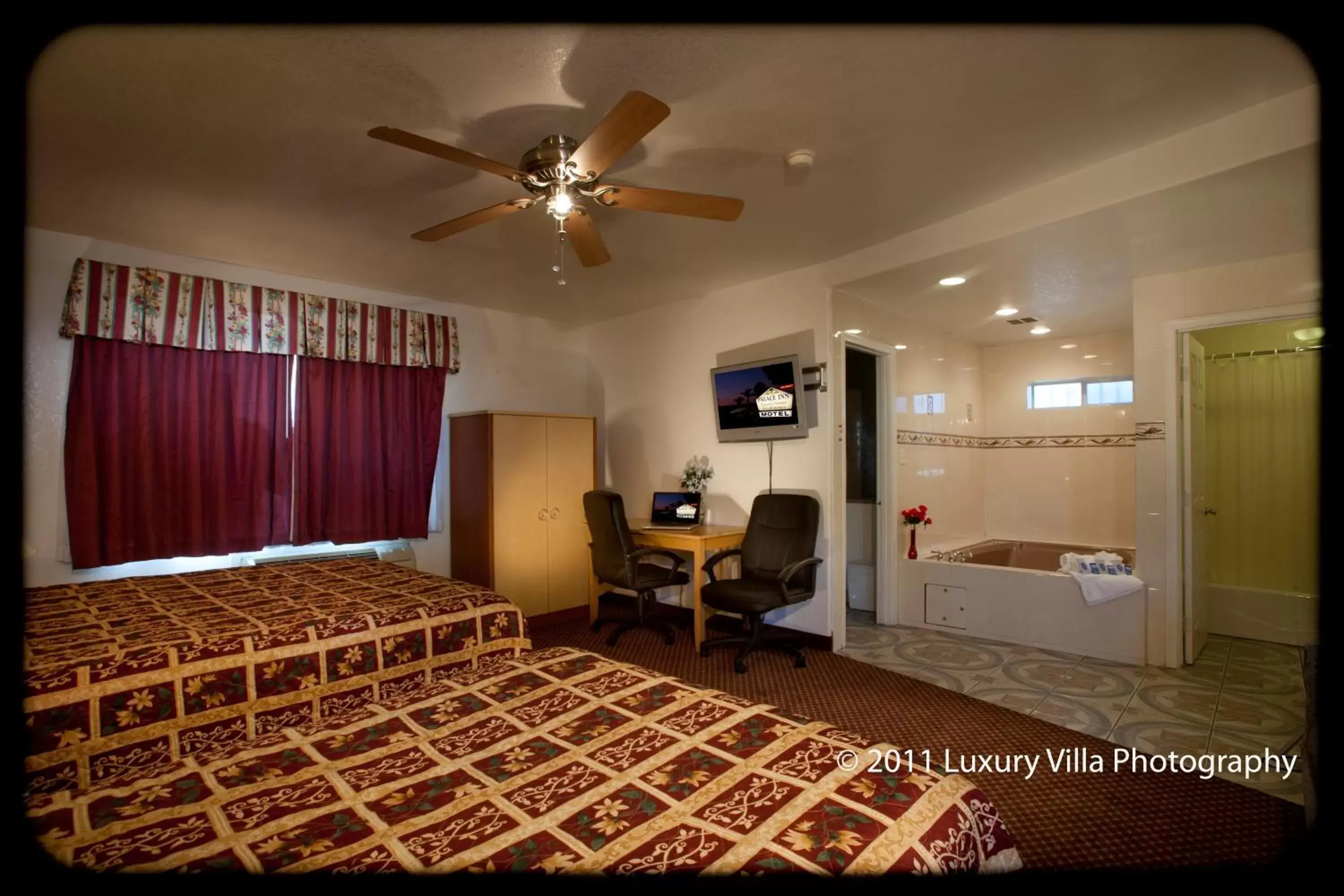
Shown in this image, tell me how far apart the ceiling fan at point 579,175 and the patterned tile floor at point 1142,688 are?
2.87m

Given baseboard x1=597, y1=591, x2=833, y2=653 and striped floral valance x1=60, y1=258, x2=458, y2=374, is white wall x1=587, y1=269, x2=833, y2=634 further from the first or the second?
striped floral valance x1=60, y1=258, x2=458, y2=374

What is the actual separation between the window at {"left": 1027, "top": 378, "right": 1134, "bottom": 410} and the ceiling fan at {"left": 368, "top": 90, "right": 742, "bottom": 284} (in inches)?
174

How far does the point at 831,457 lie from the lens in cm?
385

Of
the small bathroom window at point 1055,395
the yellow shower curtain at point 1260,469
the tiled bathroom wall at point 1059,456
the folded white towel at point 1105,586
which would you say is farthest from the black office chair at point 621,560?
the yellow shower curtain at point 1260,469

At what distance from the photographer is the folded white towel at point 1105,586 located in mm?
3520

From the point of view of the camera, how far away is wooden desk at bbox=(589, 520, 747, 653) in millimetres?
3842

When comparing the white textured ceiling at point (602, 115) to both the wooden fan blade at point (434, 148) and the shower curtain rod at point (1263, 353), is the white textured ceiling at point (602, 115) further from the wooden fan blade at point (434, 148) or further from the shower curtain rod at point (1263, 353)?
the shower curtain rod at point (1263, 353)

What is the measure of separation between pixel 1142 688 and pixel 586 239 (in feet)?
12.3

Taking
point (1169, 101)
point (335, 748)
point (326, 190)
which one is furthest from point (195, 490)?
point (1169, 101)

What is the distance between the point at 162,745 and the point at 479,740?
124 cm

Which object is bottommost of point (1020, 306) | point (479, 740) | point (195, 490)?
point (479, 740)

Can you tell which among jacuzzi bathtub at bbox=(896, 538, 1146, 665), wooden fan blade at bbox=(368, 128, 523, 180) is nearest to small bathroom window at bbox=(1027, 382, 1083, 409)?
jacuzzi bathtub at bbox=(896, 538, 1146, 665)

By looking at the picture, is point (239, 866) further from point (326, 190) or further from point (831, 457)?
point (831, 457)

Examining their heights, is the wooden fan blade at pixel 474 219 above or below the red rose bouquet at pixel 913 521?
above
